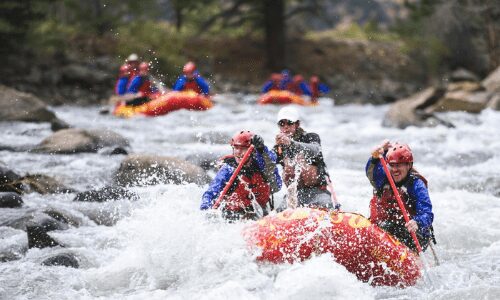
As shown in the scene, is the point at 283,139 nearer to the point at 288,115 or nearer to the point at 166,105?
the point at 288,115

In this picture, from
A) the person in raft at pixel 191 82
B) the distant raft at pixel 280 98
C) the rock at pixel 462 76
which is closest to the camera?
the person in raft at pixel 191 82

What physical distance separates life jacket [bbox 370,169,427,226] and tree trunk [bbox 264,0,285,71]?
19.0 meters

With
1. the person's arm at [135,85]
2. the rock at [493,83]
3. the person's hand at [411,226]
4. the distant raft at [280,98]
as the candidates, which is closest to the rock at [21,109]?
the person's arm at [135,85]

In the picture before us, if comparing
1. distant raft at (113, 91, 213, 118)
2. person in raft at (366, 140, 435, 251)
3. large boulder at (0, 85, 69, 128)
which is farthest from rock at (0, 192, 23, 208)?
distant raft at (113, 91, 213, 118)

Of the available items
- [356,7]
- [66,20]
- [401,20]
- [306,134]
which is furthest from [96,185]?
[356,7]

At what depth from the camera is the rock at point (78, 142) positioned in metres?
11.0

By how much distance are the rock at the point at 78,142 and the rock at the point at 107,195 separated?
2681 millimetres

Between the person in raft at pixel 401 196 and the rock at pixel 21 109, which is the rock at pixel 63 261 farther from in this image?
the rock at pixel 21 109

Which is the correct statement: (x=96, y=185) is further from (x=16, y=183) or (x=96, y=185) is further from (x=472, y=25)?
(x=472, y=25)

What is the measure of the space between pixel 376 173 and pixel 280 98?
1274 centimetres

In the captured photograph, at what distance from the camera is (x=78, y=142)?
36.6 feet

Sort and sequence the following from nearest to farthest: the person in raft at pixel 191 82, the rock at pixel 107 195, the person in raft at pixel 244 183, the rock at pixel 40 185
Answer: the person in raft at pixel 244 183 < the rock at pixel 107 195 < the rock at pixel 40 185 < the person in raft at pixel 191 82

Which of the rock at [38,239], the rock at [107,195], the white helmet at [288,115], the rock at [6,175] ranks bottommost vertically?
the rock at [107,195]

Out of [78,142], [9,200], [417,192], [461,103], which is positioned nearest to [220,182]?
[417,192]
